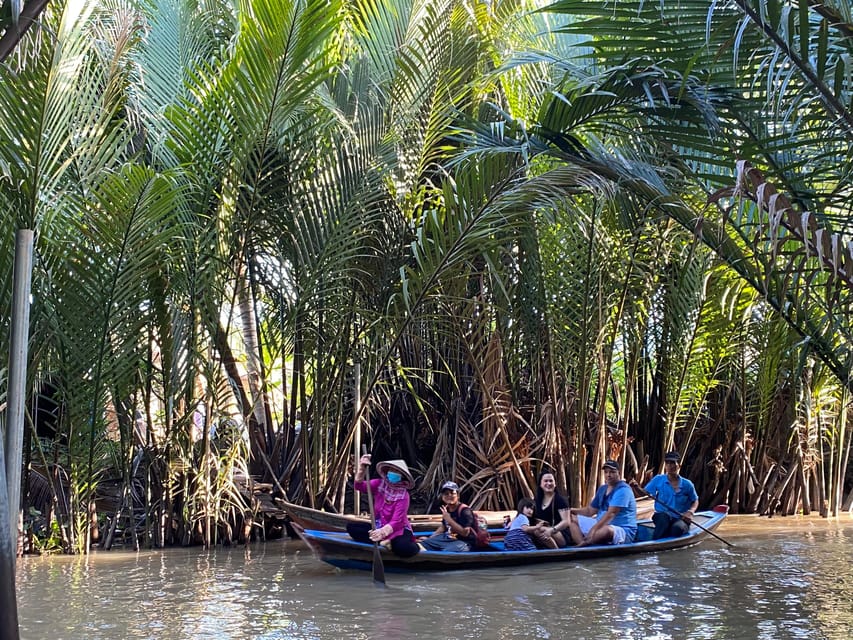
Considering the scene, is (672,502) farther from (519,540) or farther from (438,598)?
(438,598)

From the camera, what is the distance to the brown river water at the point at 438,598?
623cm

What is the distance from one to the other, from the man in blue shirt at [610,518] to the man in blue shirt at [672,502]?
0.54 meters

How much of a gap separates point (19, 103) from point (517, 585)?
16.9 feet

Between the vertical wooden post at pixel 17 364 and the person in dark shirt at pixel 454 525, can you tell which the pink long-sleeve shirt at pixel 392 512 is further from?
the vertical wooden post at pixel 17 364

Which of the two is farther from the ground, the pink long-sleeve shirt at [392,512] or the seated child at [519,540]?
the pink long-sleeve shirt at [392,512]

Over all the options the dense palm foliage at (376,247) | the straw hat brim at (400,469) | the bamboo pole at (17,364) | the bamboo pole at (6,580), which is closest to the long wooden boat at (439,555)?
the straw hat brim at (400,469)

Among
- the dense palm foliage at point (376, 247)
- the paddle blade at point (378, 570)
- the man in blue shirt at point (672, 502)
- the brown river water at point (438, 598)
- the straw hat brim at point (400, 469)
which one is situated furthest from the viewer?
the man in blue shirt at point (672, 502)

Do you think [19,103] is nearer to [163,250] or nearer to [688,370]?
[163,250]

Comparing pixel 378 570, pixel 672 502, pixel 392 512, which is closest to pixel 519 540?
pixel 392 512

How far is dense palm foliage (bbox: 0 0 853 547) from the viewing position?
21.8 ft

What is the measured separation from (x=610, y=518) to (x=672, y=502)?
50.3 inches

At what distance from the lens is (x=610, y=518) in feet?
31.4

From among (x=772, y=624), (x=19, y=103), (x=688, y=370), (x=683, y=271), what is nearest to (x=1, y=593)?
(x=19, y=103)

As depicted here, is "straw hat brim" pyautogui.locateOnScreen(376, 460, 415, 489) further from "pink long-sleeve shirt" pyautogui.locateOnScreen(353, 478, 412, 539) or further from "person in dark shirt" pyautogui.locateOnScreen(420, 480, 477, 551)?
"person in dark shirt" pyautogui.locateOnScreen(420, 480, 477, 551)
